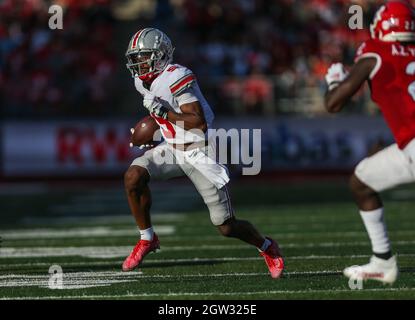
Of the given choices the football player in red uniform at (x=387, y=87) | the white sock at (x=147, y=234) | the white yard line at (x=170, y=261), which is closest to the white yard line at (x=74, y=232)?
the white yard line at (x=170, y=261)

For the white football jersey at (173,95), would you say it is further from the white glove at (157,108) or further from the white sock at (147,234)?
the white sock at (147,234)

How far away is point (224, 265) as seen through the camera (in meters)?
6.88

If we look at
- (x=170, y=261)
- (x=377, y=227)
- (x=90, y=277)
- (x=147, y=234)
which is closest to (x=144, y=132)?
(x=147, y=234)

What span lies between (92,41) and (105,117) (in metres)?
2.24

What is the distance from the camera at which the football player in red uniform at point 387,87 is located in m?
5.23

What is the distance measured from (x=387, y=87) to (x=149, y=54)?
1734 millimetres

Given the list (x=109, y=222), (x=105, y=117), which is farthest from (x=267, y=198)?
(x=105, y=117)

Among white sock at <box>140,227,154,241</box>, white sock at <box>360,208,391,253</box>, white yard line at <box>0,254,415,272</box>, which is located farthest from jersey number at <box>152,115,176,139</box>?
white sock at <box>360,208,391,253</box>

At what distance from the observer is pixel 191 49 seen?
17828mm

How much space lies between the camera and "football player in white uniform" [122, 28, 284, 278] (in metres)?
6.18

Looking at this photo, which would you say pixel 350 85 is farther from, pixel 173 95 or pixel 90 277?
pixel 90 277

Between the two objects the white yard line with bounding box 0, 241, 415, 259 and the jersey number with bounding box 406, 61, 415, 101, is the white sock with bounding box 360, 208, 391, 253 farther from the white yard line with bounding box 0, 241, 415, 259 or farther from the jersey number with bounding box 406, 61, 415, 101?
the white yard line with bounding box 0, 241, 415, 259

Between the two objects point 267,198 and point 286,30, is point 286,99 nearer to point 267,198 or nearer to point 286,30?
point 286,30
